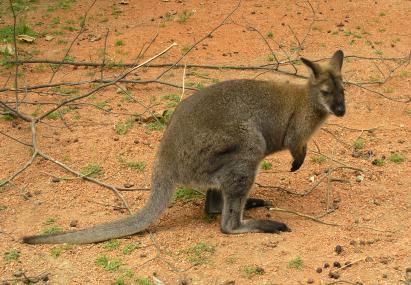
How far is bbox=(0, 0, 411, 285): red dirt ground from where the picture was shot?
4.77 meters

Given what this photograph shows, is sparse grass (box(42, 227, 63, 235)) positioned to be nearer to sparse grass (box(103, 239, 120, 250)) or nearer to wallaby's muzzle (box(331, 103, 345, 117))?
sparse grass (box(103, 239, 120, 250))

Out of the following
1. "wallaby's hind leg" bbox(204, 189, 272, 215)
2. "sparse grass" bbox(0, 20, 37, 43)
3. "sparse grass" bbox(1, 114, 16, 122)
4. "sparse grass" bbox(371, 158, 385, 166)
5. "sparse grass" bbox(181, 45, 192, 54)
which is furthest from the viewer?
"sparse grass" bbox(0, 20, 37, 43)

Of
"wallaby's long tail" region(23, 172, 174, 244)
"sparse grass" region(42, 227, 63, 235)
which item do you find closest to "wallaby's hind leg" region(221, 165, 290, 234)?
"wallaby's long tail" region(23, 172, 174, 244)

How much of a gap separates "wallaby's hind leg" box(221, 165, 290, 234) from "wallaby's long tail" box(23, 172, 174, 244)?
19.3 inches

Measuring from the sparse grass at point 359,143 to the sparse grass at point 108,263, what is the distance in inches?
124

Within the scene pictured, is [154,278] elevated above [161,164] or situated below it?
below

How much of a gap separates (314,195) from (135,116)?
245 centimetres

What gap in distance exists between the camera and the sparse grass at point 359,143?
268 inches

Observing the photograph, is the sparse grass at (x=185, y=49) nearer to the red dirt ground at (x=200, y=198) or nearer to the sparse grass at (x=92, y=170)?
the red dirt ground at (x=200, y=198)

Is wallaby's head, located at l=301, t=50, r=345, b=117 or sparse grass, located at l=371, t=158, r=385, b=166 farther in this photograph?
sparse grass, located at l=371, t=158, r=385, b=166

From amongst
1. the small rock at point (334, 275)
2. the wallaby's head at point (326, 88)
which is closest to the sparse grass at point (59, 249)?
the small rock at point (334, 275)

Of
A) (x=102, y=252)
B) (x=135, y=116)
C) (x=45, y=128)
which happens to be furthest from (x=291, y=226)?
(x=45, y=128)

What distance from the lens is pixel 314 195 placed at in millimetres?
6055

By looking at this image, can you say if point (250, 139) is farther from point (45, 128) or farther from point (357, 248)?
point (45, 128)
